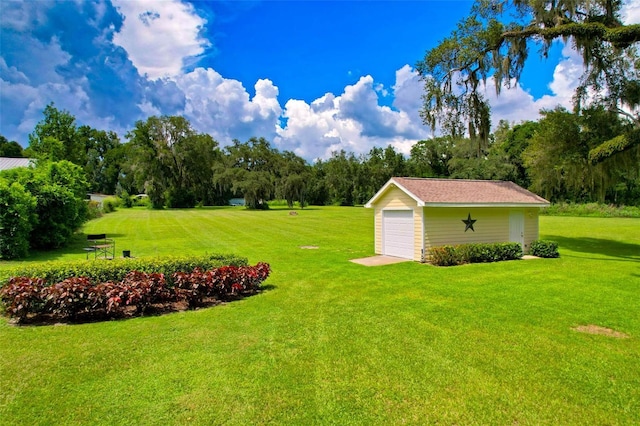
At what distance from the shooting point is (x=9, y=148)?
59.1 m

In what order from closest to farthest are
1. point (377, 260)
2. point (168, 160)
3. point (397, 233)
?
point (377, 260), point (397, 233), point (168, 160)

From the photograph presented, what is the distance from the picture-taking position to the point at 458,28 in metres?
15.9

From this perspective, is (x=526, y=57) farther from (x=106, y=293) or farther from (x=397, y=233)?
(x=106, y=293)

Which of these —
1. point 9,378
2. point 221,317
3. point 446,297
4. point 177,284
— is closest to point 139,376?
point 9,378

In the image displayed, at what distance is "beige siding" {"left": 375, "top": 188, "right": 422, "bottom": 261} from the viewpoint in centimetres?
1313

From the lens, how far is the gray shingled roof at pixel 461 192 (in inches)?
515

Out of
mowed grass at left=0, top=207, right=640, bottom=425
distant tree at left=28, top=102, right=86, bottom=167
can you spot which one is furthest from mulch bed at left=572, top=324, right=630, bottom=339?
distant tree at left=28, top=102, right=86, bottom=167

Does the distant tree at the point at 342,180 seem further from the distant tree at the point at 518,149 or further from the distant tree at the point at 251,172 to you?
the distant tree at the point at 518,149

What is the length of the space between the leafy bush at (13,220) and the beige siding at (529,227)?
1895 centimetres

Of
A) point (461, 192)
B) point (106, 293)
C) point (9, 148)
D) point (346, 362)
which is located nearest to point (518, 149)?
point (461, 192)

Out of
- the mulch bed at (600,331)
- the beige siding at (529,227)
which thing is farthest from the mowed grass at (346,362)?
the beige siding at (529,227)

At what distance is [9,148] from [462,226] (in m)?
72.1

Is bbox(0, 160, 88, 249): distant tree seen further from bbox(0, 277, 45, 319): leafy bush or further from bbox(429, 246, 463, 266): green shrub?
bbox(429, 246, 463, 266): green shrub

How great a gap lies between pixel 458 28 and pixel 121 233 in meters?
20.3
